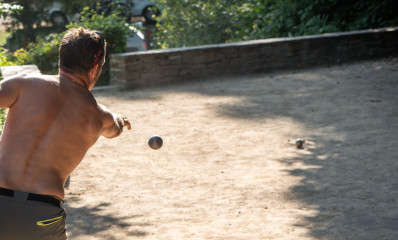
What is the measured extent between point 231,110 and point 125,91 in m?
2.59

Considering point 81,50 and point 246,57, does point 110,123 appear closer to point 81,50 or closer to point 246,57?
point 81,50

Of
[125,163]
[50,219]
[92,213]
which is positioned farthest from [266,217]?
[50,219]

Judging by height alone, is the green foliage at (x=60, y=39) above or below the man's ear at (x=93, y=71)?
below

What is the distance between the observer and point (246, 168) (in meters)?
6.74

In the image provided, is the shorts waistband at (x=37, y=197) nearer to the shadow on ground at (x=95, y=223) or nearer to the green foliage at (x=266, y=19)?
the shadow on ground at (x=95, y=223)

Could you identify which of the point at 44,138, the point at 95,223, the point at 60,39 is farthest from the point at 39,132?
the point at 60,39

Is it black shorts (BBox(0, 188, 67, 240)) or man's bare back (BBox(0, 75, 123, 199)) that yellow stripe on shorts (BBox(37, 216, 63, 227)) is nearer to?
black shorts (BBox(0, 188, 67, 240))

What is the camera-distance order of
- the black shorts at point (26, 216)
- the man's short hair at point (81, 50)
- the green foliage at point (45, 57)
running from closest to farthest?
the black shorts at point (26, 216) → the man's short hair at point (81, 50) → the green foliage at point (45, 57)

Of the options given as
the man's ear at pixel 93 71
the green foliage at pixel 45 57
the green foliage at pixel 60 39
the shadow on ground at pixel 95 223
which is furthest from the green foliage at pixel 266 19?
the man's ear at pixel 93 71

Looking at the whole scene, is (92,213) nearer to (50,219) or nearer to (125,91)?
(50,219)

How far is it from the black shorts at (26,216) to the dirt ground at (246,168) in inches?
85.7

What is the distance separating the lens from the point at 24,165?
2816 millimetres

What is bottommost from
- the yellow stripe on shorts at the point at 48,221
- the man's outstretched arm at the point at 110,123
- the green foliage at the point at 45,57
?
the green foliage at the point at 45,57

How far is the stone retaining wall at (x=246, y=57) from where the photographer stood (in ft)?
37.9
